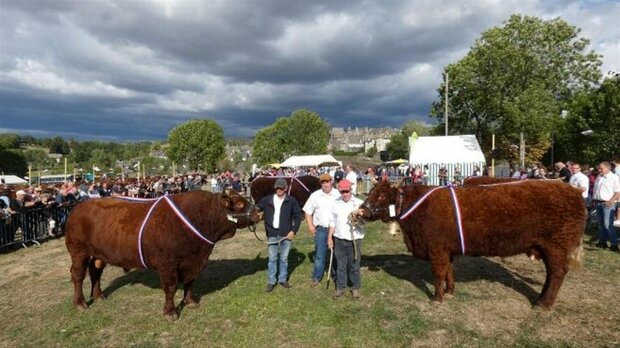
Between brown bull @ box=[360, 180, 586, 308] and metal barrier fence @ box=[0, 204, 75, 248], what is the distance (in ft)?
37.5

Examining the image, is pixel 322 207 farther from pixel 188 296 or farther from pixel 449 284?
pixel 188 296

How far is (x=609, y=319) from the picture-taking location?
5.21 metres

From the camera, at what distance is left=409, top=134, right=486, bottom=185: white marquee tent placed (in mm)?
23297

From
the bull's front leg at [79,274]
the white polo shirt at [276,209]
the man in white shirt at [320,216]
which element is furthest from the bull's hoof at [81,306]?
the man in white shirt at [320,216]

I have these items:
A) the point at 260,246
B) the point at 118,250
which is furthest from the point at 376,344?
the point at 260,246

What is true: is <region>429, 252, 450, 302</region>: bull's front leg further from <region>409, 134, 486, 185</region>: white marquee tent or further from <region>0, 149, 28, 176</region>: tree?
<region>0, 149, 28, 176</region>: tree

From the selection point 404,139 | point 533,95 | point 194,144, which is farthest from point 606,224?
point 404,139

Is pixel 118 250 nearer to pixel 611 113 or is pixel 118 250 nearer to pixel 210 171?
pixel 611 113

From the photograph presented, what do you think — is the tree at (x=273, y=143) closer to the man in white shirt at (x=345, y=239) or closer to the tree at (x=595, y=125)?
the tree at (x=595, y=125)

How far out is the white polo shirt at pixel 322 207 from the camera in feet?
21.9

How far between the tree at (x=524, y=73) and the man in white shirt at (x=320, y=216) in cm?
2261

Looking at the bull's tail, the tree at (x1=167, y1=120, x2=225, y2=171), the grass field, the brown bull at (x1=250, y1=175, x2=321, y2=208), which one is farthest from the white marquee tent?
the tree at (x1=167, y1=120, x2=225, y2=171)

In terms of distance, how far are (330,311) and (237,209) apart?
81.1 inches

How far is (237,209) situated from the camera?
5.94 m
